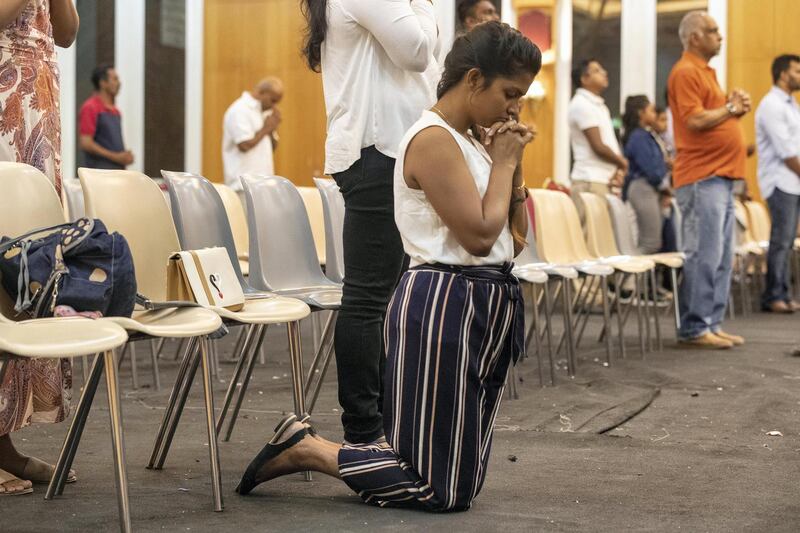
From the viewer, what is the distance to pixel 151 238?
134 inches

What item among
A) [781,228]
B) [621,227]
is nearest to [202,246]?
Answer: [621,227]

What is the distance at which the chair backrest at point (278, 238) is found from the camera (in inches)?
159

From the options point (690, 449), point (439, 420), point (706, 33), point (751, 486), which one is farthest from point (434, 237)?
point (706, 33)

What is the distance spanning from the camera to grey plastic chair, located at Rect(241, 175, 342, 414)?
4.04 meters

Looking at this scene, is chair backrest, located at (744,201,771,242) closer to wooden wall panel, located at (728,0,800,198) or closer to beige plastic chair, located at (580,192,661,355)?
wooden wall panel, located at (728,0,800,198)

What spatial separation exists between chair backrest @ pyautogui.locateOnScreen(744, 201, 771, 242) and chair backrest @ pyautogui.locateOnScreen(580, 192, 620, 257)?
3465mm

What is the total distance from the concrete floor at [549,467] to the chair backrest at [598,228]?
1393 millimetres

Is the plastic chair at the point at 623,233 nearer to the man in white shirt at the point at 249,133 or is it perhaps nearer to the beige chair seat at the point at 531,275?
the beige chair seat at the point at 531,275

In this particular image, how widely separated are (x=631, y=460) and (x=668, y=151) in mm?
6337

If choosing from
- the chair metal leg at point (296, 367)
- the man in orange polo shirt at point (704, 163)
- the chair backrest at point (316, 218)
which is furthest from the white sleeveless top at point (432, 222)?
the man in orange polo shirt at point (704, 163)

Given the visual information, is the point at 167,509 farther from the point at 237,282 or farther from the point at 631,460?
the point at 631,460

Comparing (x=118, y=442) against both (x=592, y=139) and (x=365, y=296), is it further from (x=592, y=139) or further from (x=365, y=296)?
(x=592, y=139)

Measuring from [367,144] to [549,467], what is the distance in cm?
98

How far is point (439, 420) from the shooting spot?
2814 millimetres
